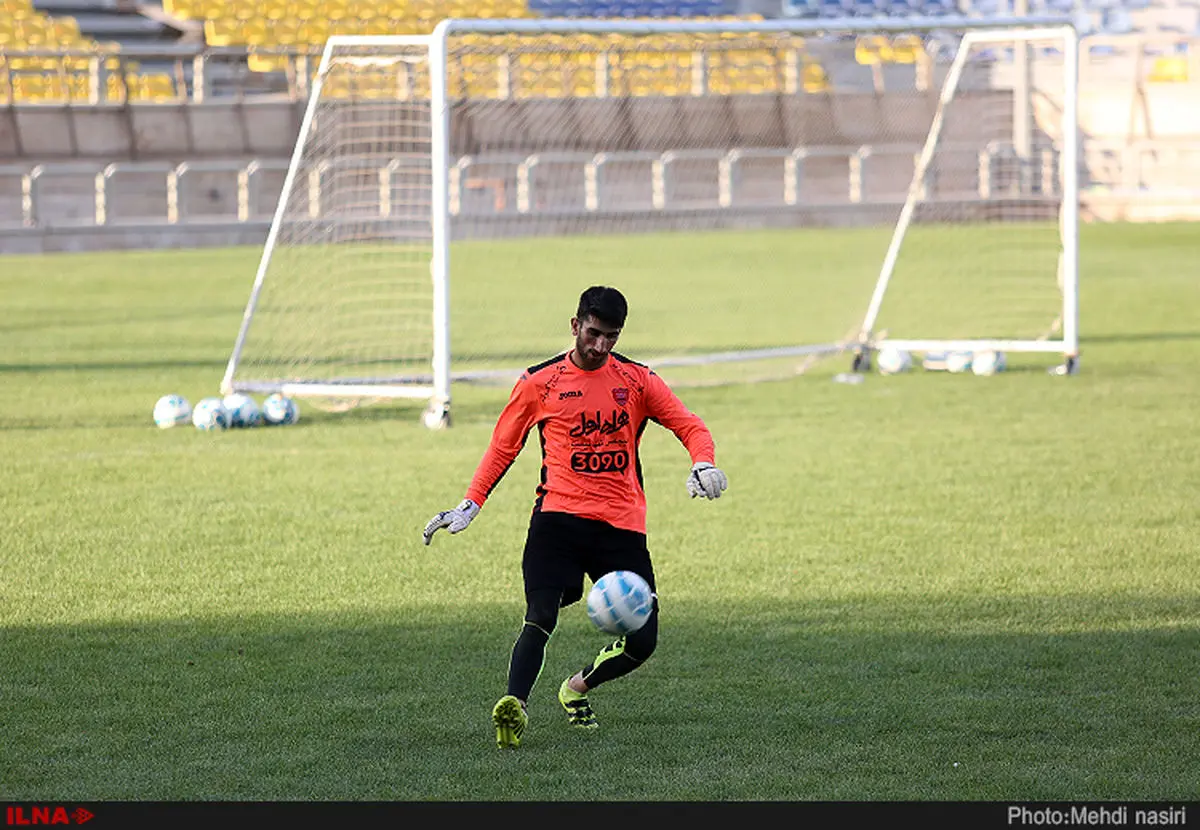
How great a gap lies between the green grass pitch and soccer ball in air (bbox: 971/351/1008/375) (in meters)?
1.54

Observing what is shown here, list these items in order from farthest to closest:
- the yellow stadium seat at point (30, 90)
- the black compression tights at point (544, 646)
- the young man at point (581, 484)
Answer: the yellow stadium seat at point (30, 90)
the young man at point (581, 484)
the black compression tights at point (544, 646)

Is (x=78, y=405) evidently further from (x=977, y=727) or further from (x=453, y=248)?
(x=453, y=248)

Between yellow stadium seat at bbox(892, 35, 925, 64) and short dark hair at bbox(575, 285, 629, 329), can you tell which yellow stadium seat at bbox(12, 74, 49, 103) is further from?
short dark hair at bbox(575, 285, 629, 329)

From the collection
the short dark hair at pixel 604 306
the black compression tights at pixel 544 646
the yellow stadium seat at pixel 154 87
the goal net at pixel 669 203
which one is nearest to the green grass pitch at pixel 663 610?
the black compression tights at pixel 544 646

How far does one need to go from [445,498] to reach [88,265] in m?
17.4

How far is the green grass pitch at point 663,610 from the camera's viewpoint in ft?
18.7

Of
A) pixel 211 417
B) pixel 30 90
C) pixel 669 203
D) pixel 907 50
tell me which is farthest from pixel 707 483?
pixel 30 90

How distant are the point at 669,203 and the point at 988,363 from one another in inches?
563

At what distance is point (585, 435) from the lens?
19.9 ft

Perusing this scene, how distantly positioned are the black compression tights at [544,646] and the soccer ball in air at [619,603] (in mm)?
102

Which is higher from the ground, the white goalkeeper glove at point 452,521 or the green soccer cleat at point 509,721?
the white goalkeeper glove at point 452,521

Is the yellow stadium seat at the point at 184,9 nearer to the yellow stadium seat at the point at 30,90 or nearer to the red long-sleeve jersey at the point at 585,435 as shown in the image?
the yellow stadium seat at the point at 30,90

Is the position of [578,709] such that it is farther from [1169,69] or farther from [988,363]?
[1169,69]
